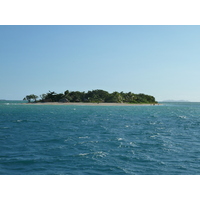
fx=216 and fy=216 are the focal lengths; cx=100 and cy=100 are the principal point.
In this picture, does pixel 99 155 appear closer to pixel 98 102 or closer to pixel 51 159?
pixel 51 159

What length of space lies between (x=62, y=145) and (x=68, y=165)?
286 inches

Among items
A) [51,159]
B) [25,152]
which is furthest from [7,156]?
[51,159]

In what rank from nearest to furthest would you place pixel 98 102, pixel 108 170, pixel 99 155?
pixel 108 170 < pixel 99 155 < pixel 98 102

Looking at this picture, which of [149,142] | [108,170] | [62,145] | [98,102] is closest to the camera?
[108,170]

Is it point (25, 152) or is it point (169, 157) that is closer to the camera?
point (169, 157)

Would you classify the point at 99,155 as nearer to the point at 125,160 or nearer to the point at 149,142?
the point at 125,160

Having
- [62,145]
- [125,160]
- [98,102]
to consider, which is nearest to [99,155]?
[125,160]

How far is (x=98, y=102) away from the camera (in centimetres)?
19738
